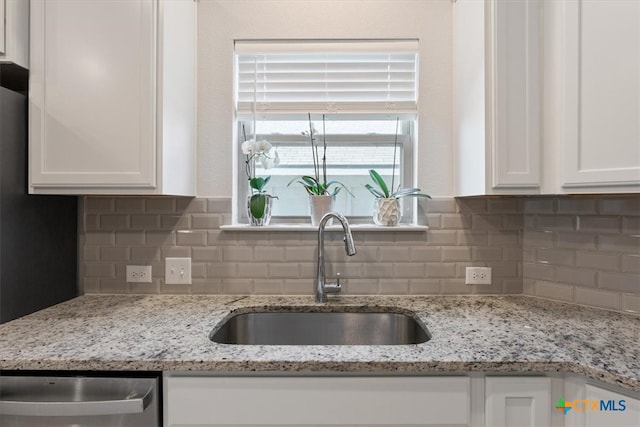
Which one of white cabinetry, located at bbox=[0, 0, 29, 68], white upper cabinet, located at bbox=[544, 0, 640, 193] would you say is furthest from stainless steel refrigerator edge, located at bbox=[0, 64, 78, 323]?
white upper cabinet, located at bbox=[544, 0, 640, 193]

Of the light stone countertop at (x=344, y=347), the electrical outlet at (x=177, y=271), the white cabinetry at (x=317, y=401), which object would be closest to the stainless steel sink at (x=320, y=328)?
the light stone countertop at (x=344, y=347)

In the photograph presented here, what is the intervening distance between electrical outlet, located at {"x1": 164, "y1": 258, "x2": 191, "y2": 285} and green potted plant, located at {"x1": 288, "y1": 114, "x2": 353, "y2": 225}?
0.62 meters

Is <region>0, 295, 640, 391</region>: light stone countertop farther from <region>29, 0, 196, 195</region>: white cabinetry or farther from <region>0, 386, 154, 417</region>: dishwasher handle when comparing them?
<region>29, 0, 196, 195</region>: white cabinetry

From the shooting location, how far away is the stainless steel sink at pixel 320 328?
154 cm

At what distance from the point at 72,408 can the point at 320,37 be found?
1.66 m

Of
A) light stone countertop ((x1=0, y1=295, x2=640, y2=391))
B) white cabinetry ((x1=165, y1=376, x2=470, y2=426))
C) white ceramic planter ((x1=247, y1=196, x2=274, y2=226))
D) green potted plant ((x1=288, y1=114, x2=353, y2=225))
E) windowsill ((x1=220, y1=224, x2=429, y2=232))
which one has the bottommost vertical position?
white cabinetry ((x1=165, y1=376, x2=470, y2=426))

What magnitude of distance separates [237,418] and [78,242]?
1.20 meters

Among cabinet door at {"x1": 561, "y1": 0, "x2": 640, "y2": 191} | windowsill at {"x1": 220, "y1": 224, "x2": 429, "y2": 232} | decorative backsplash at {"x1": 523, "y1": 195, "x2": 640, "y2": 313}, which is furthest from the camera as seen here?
windowsill at {"x1": 220, "y1": 224, "x2": 429, "y2": 232}

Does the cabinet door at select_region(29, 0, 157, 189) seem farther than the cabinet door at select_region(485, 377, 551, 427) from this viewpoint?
Yes

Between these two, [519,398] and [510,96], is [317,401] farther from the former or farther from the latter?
[510,96]

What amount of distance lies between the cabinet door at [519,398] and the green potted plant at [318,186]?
96cm

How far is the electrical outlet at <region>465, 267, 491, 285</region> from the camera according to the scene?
5.58 ft

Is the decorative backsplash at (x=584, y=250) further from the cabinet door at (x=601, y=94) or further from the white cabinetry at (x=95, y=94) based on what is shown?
the white cabinetry at (x=95, y=94)

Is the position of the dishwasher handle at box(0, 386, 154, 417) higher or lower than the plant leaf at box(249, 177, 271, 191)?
lower
